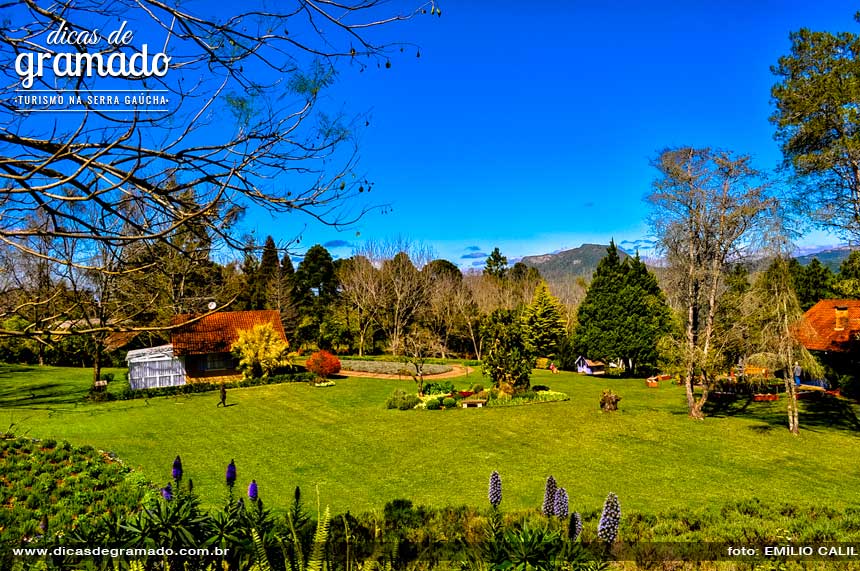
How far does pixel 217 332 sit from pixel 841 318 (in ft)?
106

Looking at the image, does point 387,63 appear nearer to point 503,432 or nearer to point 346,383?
point 503,432

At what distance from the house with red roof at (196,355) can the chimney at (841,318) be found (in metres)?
28.6

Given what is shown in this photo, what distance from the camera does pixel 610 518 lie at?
3592 millimetres

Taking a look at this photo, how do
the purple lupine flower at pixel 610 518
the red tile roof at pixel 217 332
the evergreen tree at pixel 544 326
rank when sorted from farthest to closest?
the evergreen tree at pixel 544 326
the red tile roof at pixel 217 332
the purple lupine flower at pixel 610 518

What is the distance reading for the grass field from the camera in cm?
1002

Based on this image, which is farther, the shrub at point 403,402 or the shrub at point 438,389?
the shrub at point 438,389

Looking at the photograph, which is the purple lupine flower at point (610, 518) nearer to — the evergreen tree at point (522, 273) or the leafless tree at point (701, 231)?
the leafless tree at point (701, 231)

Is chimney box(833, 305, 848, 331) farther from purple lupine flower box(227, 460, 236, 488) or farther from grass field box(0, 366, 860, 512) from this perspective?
purple lupine flower box(227, 460, 236, 488)

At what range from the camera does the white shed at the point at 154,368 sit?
24.4 meters

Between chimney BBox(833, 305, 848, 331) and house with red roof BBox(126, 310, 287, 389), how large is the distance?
28.6 meters

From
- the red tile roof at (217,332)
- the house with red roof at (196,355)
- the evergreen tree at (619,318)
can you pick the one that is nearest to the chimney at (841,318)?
the evergreen tree at (619,318)

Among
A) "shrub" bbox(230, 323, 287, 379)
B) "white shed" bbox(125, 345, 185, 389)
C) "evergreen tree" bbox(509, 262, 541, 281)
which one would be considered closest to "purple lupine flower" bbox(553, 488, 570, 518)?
"shrub" bbox(230, 323, 287, 379)

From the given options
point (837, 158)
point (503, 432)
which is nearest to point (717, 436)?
point (503, 432)

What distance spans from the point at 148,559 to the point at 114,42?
9.96ft
